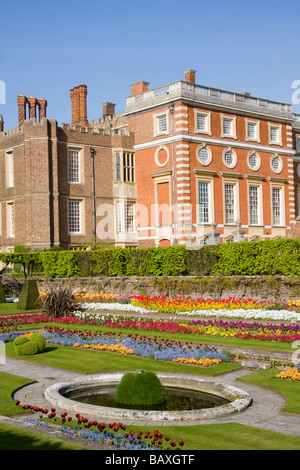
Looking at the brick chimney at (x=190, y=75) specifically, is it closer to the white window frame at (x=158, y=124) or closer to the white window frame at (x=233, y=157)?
the white window frame at (x=158, y=124)

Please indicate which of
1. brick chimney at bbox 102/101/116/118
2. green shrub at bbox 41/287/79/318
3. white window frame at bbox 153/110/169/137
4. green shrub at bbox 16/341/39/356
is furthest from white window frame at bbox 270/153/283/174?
green shrub at bbox 16/341/39/356

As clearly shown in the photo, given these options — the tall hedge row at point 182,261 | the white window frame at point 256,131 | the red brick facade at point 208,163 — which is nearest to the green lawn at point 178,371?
the tall hedge row at point 182,261

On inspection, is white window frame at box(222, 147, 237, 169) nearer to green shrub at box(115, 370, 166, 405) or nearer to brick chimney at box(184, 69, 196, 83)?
brick chimney at box(184, 69, 196, 83)

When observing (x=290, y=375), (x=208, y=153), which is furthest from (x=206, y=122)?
(x=290, y=375)

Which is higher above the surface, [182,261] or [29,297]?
[182,261]

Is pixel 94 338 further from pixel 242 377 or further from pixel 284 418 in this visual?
pixel 284 418

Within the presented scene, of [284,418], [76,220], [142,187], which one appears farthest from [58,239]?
[284,418]

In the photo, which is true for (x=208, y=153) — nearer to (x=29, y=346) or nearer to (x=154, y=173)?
(x=154, y=173)

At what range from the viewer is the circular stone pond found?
25.4 feet

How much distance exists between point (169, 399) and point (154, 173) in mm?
27944

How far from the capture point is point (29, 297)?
73.7 ft

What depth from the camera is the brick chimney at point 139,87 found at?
3852 centimetres

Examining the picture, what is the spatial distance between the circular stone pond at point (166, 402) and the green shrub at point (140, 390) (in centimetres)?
10

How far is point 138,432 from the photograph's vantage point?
22.7ft
